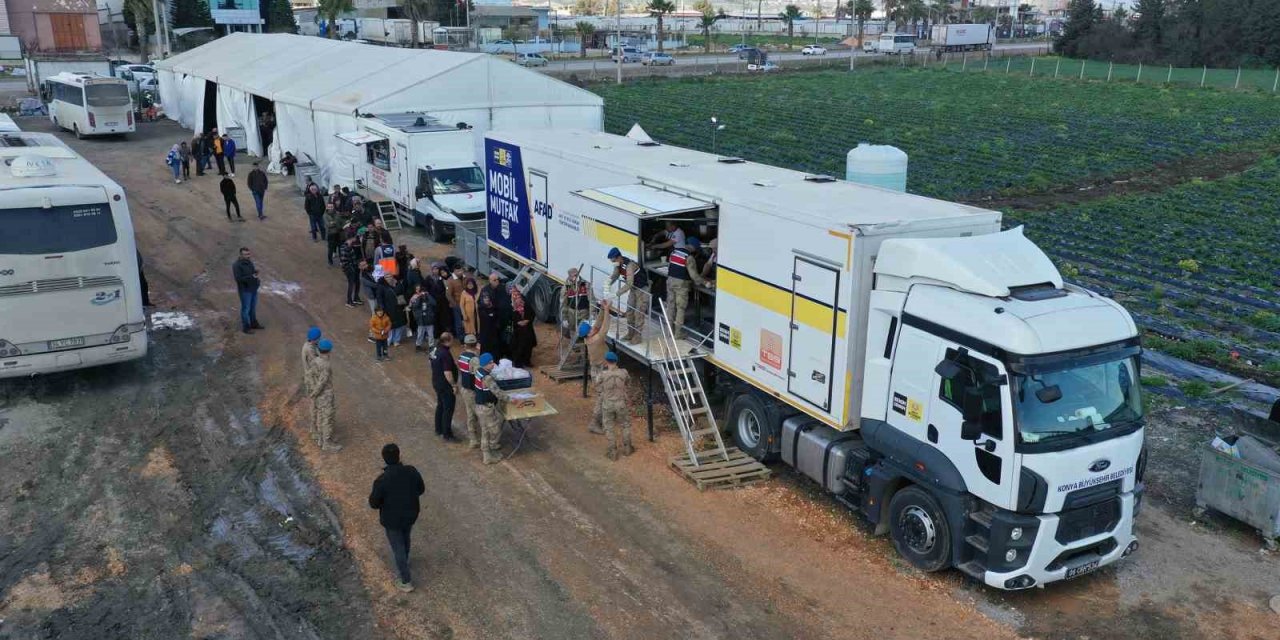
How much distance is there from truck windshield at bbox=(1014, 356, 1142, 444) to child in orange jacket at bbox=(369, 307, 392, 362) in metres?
10.5

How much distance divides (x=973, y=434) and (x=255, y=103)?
31919mm

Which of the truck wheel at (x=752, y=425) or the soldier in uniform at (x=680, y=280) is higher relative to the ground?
the soldier in uniform at (x=680, y=280)

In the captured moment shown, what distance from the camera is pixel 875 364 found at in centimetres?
1011

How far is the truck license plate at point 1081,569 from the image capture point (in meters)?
9.23

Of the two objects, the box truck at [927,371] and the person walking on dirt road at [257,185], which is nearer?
the box truck at [927,371]

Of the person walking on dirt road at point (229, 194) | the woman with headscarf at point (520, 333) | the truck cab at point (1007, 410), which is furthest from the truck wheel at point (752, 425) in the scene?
the person walking on dirt road at point (229, 194)

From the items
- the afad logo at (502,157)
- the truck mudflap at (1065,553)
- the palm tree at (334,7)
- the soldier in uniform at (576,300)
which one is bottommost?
the truck mudflap at (1065,553)

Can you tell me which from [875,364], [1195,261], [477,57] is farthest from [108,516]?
[1195,261]

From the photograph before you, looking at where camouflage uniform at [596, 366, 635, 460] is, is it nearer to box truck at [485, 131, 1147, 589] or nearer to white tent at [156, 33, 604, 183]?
box truck at [485, 131, 1147, 589]

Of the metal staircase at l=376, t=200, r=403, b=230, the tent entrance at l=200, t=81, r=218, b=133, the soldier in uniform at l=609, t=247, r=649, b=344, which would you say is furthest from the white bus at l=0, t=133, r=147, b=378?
the tent entrance at l=200, t=81, r=218, b=133

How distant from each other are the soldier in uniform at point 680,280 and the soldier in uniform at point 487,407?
8.44 feet

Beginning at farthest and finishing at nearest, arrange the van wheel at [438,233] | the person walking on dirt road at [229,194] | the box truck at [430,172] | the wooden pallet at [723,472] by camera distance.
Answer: the person walking on dirt road at [229,194] < the van wheel at [438,233] < the box truck at [430,172] < the wooden pallet at [723,472]

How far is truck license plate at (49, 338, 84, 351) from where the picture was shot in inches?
546

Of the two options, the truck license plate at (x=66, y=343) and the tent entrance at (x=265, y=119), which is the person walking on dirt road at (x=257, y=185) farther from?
the truck license plate at (x=66, y=343)
